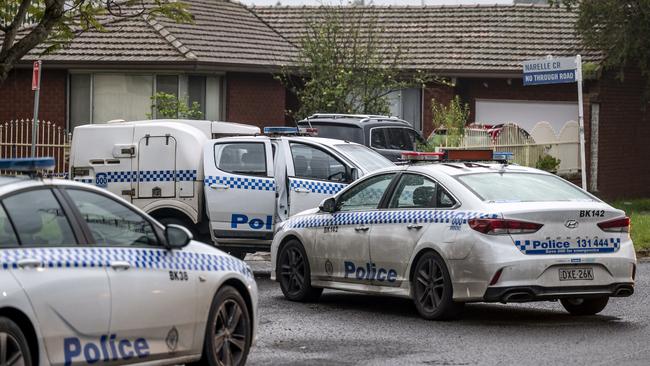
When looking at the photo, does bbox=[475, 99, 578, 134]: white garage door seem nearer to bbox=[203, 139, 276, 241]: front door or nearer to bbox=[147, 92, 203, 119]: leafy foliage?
bbox=[147, 92, 203, 119]: leafy foliage

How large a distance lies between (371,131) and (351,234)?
10706mm

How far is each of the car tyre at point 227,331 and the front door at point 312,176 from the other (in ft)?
23.7

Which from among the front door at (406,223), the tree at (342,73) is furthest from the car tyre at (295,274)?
the tree at (342,73)

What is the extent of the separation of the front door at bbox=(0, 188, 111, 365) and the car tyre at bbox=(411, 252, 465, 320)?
495 cm

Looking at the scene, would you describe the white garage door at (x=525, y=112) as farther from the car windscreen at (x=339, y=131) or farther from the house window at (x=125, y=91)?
the car windscreen at (x=339, y=131)

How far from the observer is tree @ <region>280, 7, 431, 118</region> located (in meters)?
30.5

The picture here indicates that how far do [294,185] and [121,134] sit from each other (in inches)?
92.3

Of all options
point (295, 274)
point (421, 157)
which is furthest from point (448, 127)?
point (421, 157)

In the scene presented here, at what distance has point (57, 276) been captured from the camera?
25.8 feet

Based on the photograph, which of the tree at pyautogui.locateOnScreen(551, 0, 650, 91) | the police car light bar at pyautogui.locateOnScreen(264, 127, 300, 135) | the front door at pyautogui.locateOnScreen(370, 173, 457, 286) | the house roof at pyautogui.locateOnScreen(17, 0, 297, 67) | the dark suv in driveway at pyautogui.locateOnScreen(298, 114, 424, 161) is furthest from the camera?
the house roof at pyautogui.locateOnScreen(17, 0, 297, 67)

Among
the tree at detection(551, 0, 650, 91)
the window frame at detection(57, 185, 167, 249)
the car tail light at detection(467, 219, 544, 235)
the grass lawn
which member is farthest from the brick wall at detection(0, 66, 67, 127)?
the window frame at detection(57, 185, 167, 249)

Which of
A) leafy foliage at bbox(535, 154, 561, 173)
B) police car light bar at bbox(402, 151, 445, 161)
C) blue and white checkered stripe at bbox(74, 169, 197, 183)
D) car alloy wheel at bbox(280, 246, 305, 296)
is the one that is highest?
police car light bar at bbox(402, 151, 445, 161)

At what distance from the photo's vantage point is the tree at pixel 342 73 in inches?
Result: 1200

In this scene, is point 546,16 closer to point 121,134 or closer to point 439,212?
point 121,134
